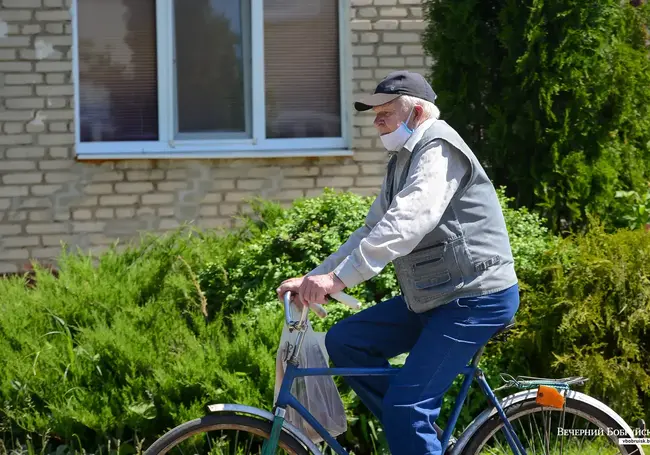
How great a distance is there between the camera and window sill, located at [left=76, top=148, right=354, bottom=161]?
280 inches

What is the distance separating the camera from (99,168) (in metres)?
7.14

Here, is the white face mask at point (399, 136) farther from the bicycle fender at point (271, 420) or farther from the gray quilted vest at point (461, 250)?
the bicycle fender at point (271, 420)

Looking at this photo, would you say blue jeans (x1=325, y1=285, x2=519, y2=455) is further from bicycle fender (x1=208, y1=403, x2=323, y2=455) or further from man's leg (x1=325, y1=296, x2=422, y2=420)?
bicycle fender (x1=208, y1=403, x2=323, y2=455)

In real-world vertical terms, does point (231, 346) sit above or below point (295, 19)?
below

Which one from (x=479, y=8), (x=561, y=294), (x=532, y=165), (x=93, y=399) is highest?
(x=479, y=8)

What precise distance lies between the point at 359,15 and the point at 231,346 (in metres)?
3.72

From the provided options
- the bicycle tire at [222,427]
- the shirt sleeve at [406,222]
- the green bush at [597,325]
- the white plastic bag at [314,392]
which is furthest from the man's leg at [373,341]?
the green bush at [597,325]

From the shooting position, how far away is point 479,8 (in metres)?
5.79

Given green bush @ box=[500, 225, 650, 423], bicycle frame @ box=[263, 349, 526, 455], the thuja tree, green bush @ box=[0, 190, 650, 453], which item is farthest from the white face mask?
the thuja tree

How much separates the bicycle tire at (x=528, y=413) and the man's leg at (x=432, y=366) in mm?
257

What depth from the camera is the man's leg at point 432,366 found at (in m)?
3.03

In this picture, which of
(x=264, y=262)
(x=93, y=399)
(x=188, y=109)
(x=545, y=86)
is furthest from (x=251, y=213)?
(x=93, y=399)

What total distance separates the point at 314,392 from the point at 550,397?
0.82 m

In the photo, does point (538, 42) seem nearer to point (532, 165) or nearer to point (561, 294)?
point (532, 165)
